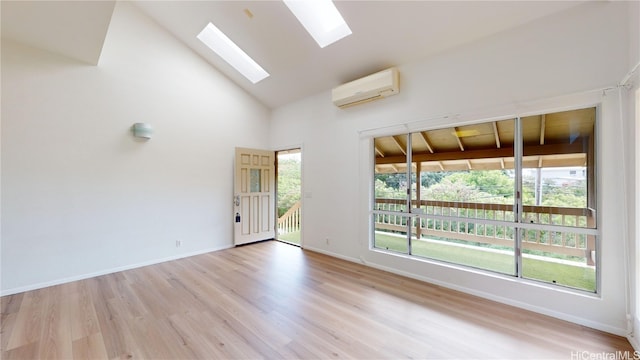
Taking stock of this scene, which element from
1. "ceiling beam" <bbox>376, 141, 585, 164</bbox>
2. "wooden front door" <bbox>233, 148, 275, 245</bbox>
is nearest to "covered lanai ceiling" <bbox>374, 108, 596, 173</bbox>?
"ceiling beam" <bbox>376, 141, 585, 164</bbox>

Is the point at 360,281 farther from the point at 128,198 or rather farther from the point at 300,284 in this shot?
the point at 128,198

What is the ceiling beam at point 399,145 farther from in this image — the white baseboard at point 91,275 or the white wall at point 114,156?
the white baseboard at point 91,275

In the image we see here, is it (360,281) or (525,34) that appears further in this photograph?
(360,281)

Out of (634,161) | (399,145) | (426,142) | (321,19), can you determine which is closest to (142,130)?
(321,19)

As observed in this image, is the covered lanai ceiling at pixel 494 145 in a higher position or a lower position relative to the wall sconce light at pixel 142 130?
lower

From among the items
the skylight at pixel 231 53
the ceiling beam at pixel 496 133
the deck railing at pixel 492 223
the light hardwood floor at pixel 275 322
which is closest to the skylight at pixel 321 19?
the skylight at pixel 231 53

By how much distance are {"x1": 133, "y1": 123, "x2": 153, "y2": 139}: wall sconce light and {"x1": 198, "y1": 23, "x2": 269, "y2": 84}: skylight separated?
1.72 metres

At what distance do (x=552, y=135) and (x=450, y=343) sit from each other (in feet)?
7.87

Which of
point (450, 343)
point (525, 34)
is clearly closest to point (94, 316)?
point (450, 343)

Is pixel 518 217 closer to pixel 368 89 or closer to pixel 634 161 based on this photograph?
pixel 634 161

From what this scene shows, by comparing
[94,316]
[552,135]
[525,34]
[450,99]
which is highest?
[525,34]

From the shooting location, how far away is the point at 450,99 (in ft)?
10.5

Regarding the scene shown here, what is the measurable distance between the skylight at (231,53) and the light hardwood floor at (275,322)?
11.8 ft

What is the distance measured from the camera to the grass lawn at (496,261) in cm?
255
